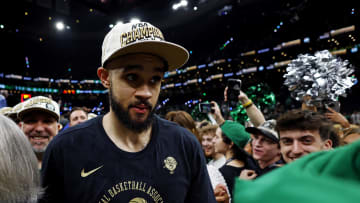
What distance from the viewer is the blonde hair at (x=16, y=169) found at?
113cm

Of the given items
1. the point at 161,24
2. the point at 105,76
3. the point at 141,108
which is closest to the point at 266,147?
the point at 141,108

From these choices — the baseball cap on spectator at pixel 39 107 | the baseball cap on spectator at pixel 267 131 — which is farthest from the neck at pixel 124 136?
the baseball cap on spectator at pixel 267 131

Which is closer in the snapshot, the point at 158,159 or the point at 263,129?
→ the point at 158,159

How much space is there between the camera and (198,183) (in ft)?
4.80

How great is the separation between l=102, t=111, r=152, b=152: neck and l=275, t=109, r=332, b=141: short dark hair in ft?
4.65

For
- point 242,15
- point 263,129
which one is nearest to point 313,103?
point 263,129

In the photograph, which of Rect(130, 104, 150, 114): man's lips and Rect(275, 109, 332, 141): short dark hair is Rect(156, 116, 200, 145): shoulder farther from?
Rect(275, 109, 332, 141): short dark hair

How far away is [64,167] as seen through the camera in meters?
1.29

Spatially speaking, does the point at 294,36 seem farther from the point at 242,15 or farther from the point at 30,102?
the point at 30,102

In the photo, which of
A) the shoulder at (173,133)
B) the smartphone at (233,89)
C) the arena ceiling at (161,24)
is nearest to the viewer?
the shoulder at (173,133)

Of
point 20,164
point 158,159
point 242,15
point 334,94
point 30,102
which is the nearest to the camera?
point 20,164

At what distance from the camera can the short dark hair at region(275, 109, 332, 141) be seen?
2271mm

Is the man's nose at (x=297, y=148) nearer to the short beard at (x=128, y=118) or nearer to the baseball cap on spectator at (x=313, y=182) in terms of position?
the short beard at (x=128, y=118)

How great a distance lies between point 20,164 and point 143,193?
58 cm
